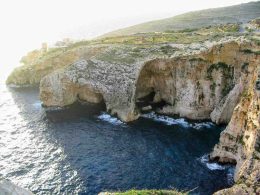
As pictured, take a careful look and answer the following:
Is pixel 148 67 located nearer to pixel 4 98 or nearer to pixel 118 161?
pixel 118 161

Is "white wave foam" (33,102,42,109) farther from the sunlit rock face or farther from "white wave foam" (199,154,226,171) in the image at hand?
"white wave foam" (199,154,226,171)

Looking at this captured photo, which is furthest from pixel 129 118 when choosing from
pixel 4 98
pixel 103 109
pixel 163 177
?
pixel 4 98

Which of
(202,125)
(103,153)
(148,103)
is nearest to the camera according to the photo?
(103,153)

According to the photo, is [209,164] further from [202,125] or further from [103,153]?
[103,153]

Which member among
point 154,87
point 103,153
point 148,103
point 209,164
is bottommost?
point 209,164

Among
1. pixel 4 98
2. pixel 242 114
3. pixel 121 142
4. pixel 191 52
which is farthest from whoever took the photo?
pixel 4 98

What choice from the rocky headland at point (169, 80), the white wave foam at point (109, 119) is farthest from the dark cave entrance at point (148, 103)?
the white wave foam at point (109, 119)

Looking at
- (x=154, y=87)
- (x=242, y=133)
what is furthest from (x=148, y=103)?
(x=242, y=133)

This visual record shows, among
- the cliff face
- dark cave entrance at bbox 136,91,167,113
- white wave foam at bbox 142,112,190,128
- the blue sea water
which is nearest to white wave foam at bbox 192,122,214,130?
the blue sea water
